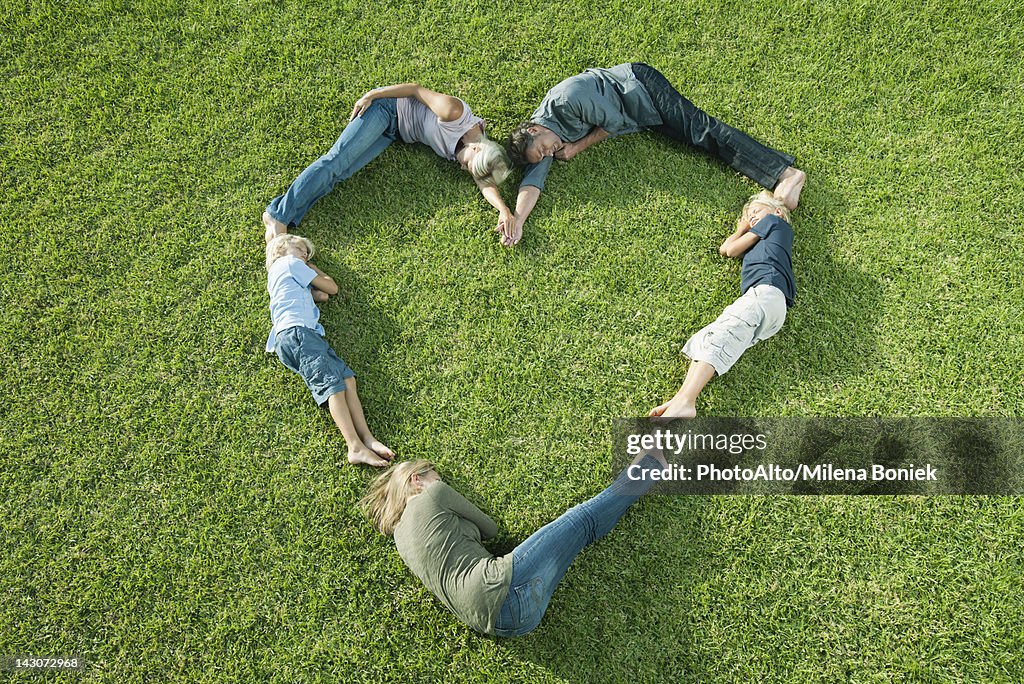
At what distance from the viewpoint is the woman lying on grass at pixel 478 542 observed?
3.60m

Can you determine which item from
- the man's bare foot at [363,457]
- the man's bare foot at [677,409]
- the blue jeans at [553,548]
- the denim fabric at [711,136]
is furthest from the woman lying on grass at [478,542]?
the denim fabric at [711,136]

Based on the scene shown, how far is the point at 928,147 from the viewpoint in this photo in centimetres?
478

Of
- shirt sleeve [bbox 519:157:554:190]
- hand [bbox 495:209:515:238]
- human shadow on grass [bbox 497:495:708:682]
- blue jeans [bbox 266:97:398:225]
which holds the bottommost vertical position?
human shadow on grass [bbox 497:495:708:682]

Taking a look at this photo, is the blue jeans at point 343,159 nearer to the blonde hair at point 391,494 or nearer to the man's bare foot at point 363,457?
the man's bare foot at point 363,457

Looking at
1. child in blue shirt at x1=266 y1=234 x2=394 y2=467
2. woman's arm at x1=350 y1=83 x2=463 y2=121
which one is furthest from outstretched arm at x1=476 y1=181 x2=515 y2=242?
child in blue shirt at x1=266 y1=234 x2=394 y2=467

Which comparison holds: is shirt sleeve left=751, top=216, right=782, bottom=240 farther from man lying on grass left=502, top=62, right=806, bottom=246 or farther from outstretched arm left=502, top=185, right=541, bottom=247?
outstretched arm left=502, top=185, right=541, bottom=247

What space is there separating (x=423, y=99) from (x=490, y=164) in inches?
25.5

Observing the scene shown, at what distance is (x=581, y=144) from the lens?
483 centimetres

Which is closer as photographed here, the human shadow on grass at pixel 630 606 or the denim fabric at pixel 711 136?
the human shadow on grass at pixel 630 606

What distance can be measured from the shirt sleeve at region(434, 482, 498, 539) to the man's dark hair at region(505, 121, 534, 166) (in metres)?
2.20

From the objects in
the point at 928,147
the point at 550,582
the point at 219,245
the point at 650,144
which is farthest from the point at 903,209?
the point at 219,245

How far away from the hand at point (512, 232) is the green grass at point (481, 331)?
131 millimetres

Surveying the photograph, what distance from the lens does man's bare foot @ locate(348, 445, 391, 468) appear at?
13.5ft

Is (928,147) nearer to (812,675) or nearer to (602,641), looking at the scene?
(812,675)
